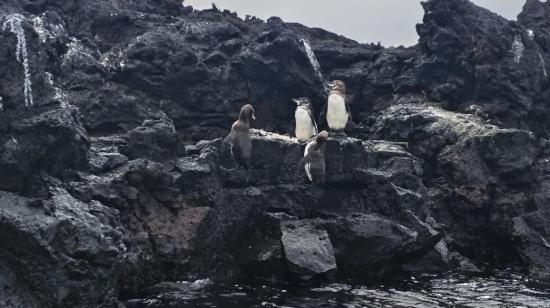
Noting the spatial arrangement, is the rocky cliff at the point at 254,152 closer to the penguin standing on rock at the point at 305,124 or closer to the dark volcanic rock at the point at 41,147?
the dark volcanic rock at the point at 41,147

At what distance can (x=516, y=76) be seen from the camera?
20.2m

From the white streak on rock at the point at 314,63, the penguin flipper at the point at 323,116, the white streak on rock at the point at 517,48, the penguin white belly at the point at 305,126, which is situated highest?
the white streak on rock at the point at 517,48

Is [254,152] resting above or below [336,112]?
below

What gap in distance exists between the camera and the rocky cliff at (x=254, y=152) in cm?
966

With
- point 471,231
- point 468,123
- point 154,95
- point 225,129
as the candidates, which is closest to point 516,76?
point 468,123

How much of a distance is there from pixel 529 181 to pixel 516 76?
17.3 feet

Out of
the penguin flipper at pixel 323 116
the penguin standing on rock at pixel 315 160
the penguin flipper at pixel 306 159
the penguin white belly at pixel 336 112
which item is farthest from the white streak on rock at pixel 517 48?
the penguin flipper at pixel 306 159

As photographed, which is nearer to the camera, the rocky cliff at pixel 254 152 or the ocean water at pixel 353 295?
the rocky cliff at pixel 254 152

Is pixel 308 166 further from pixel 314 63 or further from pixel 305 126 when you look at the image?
pixel 314 63

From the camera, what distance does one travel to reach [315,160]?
14.1 metres

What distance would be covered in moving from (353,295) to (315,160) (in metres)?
4.07

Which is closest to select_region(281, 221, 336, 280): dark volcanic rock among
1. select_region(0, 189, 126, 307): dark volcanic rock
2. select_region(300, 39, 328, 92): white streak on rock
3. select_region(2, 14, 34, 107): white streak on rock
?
select_region(0, 189, 126, 307): dark volcanic rock

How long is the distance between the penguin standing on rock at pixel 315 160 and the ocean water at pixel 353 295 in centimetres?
319

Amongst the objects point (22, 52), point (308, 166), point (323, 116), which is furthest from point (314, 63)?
point (22, 52)
